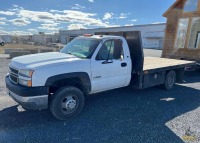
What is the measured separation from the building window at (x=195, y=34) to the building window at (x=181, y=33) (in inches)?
16.6

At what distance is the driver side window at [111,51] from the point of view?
488 centimetres

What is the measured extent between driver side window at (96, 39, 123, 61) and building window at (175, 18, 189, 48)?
8.99 m

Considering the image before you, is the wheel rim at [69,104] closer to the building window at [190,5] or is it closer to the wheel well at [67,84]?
the wheel well at [67,84]

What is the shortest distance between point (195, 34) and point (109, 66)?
1004 centimetres

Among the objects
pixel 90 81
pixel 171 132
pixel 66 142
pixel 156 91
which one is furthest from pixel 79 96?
pixel 156 91

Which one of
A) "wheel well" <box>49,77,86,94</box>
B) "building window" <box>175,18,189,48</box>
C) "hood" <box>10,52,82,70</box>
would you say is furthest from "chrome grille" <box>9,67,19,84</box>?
"building window" <box>175,18,189,48</box>

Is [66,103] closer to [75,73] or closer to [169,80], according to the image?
[75,73]

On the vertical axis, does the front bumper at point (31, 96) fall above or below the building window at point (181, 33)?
below

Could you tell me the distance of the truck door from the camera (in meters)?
4.75

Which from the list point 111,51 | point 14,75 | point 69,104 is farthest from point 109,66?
point 14,75

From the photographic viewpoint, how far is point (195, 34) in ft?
41.0

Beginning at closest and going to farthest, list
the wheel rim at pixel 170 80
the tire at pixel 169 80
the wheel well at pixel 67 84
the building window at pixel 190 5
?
the wheel well at pixel 67 84 → the tire at pixel 169 80 → the wheel rim at pixel 170 80 → the building window at pixel 190 5

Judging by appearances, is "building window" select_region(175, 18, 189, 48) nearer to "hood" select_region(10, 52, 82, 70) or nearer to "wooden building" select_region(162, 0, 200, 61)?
"wooden building" select_region(162, 0, 200, 61)

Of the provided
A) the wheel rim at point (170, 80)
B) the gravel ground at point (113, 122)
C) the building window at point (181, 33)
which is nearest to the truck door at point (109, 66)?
the gravel ground at point (113, 122)
